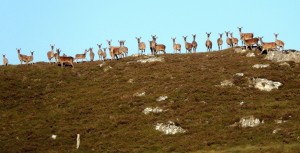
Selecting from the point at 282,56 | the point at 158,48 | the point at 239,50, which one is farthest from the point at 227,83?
the point at 158,48

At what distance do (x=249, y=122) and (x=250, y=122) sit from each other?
0.10 metres

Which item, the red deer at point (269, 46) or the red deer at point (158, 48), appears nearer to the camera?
the red deer at point (269, 46)

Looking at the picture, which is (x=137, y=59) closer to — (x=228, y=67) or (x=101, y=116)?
(x=228, y=67)

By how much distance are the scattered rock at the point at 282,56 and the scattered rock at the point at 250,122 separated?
2379 cm

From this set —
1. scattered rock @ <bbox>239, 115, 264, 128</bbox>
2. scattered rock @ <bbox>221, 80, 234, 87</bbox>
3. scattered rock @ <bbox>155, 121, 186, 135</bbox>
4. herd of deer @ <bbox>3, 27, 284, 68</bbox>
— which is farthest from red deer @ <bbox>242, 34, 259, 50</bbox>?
scattered rock @ <bbox>155, 121, 186, 135</bbox>

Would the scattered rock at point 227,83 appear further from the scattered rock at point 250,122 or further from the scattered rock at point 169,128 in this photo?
the scattered rock at point 169,128

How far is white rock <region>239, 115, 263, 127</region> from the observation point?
4731 cm

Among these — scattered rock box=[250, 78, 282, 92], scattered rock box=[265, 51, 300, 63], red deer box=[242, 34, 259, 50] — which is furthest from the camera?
red deer box=[242, 34, 259, 50]

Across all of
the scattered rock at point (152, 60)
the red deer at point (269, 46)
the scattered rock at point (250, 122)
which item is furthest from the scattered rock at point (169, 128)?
the red deer at point (269, 46)

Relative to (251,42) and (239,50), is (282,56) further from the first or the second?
(239,50)

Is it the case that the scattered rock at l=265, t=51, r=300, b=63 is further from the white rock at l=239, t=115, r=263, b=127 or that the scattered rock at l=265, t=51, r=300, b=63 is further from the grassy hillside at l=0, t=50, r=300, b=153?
the white rock at l=239, t=115, r=263, b=127

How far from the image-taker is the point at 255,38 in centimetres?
7494

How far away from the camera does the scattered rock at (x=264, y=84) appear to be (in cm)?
5855

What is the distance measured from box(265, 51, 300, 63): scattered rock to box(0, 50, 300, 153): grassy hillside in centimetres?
148
